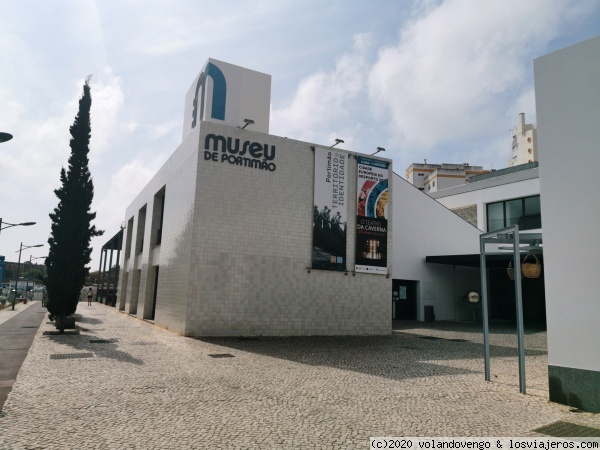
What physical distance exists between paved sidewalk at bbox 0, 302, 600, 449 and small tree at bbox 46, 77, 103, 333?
3.41 metres

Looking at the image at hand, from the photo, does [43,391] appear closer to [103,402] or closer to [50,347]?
[103,402]

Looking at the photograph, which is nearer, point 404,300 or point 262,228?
point 262,228

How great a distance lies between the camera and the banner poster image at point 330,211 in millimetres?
16578

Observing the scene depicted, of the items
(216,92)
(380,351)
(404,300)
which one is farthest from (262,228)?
(404,300)

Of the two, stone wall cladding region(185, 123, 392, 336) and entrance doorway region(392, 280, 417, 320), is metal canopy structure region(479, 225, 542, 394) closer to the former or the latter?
stone wall cladding region(185, 123, 392, 336)

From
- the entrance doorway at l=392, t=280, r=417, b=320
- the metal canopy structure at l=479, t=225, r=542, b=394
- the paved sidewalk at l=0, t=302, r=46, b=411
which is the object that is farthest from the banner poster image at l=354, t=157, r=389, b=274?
the paved sidewalk at l=0, t=302, r=46, b=411

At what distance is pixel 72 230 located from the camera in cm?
1560

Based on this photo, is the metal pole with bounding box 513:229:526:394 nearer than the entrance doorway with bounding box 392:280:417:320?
Yes

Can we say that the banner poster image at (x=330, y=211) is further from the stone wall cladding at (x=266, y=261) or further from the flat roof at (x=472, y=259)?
the flat roof at (x=472, y=259)

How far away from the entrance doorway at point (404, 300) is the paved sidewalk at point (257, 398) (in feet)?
41.3

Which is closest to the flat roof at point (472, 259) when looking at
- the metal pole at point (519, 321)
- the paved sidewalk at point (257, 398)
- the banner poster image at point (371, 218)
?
the banner poster image at point (371, 218)

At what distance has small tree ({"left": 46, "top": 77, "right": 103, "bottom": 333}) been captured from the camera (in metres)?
15.5

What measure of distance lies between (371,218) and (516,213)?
14.0m

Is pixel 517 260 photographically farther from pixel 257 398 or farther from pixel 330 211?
pixel 330 211
